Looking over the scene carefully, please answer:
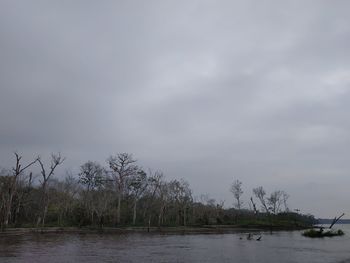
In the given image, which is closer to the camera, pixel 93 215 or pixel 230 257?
pixel 230 257

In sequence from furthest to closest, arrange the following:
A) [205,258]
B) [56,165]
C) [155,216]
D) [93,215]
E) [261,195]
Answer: [261,195], [155,216], [93,215], [56,165], [205,258]

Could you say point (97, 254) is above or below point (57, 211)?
below

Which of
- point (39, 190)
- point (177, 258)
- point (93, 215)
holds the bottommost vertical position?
point (177, 258)

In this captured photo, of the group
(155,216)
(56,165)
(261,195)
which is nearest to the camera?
(56,165)

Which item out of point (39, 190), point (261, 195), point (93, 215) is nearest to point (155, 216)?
point (93, 215)

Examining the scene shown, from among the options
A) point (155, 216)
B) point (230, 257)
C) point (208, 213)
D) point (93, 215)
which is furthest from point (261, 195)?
point (230, 257)

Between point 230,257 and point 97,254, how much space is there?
10.6m

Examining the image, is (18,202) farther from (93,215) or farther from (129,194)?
(129,194)

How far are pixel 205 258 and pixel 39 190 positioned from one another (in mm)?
62672

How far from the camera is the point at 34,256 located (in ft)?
99.6

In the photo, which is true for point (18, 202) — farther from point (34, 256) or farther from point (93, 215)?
point (34, 256)

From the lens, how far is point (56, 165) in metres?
71.9

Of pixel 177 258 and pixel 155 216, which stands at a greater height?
pixel 155 216

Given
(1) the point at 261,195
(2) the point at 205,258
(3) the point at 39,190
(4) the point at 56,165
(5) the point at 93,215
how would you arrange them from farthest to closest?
(1) the point at 261,195 → (3) the point at 39,190 → (5) the point at 93,215 → (4) the point at 56,165 → (2) the point at 205,258
